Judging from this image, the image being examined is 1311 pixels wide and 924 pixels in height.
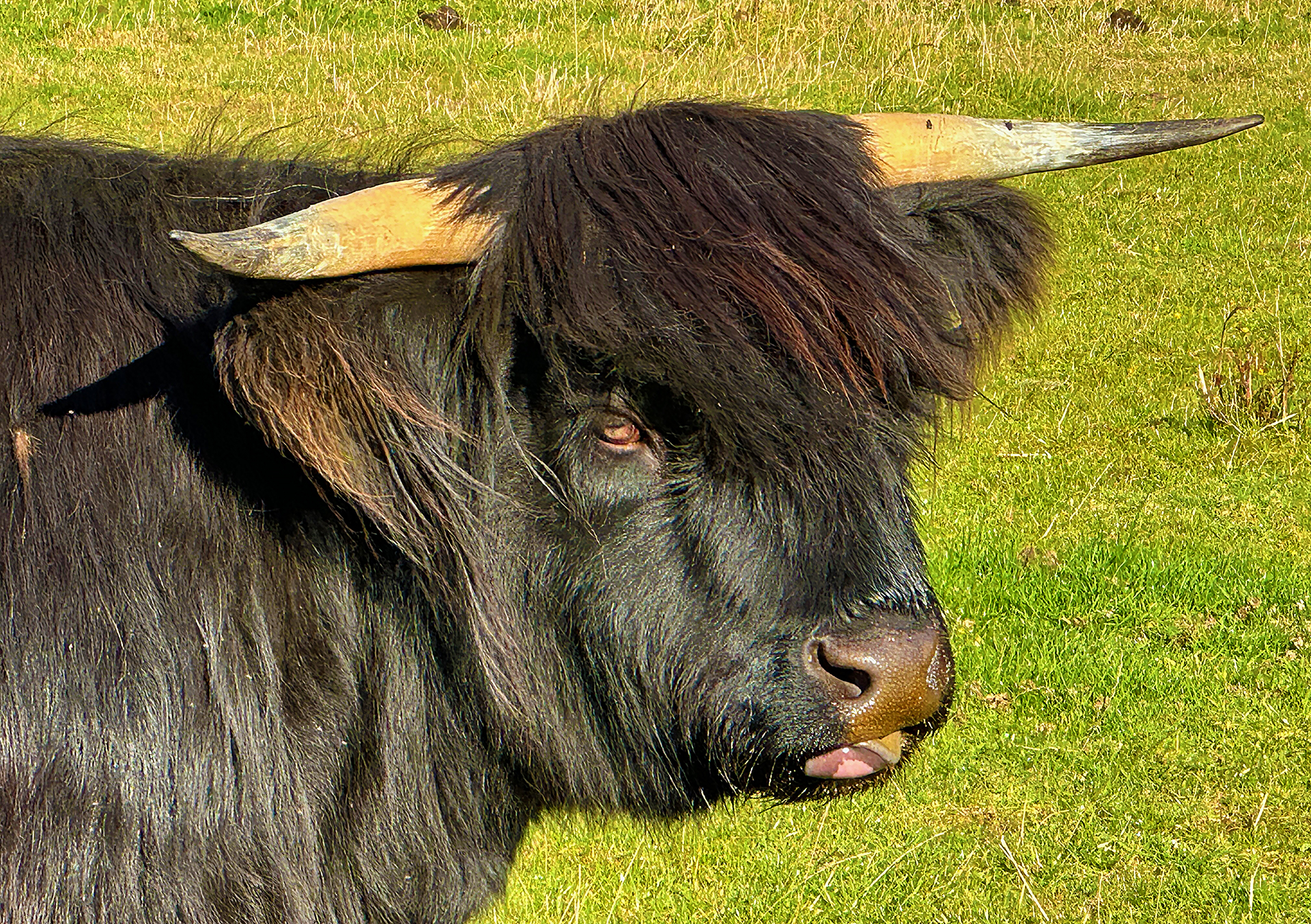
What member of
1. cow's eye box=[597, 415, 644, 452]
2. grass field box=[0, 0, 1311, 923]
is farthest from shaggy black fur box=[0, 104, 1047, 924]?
grass field box=[0, 0, 1311, 923]

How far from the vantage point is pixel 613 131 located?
110 inches

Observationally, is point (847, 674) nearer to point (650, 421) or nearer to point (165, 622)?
point (650, 421)

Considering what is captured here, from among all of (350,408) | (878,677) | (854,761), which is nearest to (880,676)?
(878,677)

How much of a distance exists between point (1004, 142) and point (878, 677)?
3.97 ft

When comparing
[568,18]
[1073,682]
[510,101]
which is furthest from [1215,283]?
[568,18]

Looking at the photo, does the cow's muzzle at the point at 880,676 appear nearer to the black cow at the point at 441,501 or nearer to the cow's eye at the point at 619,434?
the black cow at the point at 441,501

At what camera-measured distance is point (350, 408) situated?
8.20 ft

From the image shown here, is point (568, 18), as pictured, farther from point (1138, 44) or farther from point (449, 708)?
point (449, 708)

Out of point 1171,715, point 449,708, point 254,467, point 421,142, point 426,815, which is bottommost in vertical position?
point 1171,715

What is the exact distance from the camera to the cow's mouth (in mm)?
2691

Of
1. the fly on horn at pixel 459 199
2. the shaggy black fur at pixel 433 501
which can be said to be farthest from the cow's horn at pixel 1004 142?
the shaggy black fur at pixel 433 501

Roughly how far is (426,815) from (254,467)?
2.57 ft

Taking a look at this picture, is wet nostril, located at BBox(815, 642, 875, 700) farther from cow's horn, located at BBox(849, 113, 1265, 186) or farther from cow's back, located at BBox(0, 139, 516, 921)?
cow's horn, located at BBox(849, 113, 1265, 186)

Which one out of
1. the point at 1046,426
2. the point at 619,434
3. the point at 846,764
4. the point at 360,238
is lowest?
the point at 1046,426
